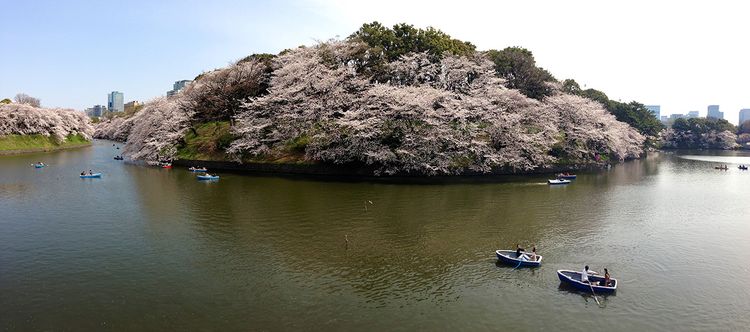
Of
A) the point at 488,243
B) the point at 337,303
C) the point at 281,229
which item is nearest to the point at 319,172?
the point at 281,229

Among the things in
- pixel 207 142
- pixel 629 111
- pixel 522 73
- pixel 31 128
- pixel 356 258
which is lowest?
pixel 356 258

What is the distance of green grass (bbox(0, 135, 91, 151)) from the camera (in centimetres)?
6975

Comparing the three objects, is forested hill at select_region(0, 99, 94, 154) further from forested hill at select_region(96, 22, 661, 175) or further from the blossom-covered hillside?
forested hill at select_region(96, 22, 661, 175)

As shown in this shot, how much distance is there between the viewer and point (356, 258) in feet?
66.1

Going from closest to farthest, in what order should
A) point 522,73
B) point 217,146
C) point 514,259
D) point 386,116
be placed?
point 514,259 < point 386,116 < point 217,146 < point 522,73

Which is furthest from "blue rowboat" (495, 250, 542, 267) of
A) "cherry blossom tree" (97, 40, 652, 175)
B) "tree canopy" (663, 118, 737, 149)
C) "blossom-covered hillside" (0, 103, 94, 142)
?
"tree canopy" (663, 118, 737, 149)

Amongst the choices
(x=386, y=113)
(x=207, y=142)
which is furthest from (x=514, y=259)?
(x=207, y=142)

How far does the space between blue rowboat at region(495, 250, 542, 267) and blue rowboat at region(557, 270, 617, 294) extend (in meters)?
1.51

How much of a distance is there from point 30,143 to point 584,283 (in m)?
88.1

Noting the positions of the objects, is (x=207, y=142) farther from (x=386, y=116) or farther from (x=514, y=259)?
(x=514, y=259)

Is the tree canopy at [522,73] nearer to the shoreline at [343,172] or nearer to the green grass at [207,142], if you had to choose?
the shoreline at [343,172]

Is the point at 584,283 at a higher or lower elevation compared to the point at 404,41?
lower

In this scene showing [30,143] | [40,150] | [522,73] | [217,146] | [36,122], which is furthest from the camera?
[36,122]

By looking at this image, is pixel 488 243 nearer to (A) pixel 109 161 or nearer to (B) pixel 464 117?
(B) pixel 464 117
